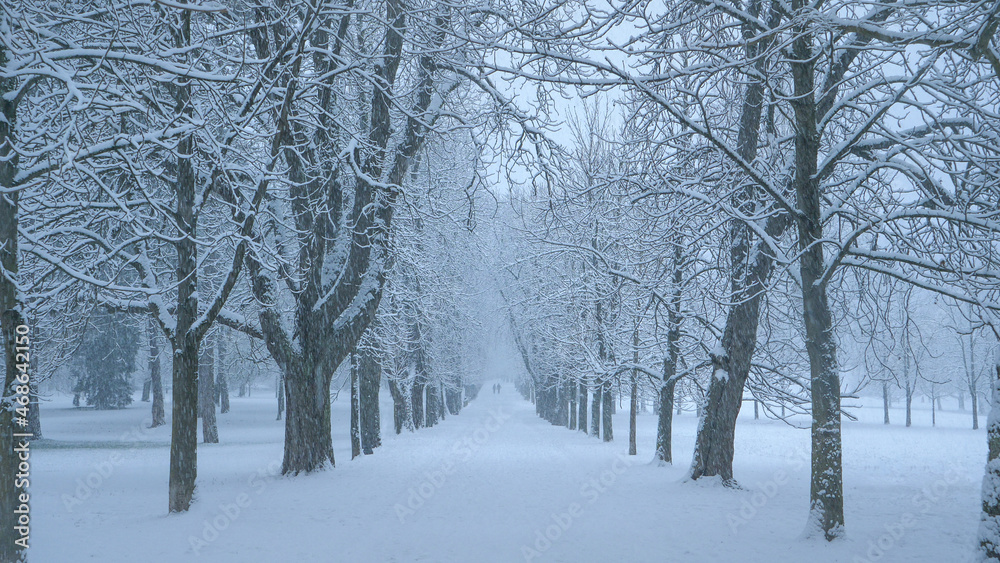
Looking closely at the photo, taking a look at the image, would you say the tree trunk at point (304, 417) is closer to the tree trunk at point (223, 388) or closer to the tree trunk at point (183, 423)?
the tree trunk at point (183, 423)

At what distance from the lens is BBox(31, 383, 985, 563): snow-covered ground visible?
695 cm

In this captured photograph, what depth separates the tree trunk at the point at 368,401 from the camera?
18844mm

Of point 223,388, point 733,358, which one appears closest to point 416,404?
point 223,388

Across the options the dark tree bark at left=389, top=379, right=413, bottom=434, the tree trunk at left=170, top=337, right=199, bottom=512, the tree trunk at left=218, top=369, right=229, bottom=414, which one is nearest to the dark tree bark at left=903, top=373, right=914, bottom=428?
the dark tree bark at left=389, top=379, right=413, bottom=434

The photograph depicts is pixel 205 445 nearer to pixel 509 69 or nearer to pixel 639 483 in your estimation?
pixel 639 483

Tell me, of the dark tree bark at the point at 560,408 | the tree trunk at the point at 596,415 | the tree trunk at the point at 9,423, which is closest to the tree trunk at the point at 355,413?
the tree trunk at the point at 596,415

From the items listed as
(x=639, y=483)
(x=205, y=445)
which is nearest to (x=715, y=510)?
(x=639, y=483)

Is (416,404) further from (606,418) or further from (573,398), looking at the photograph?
(606,418)

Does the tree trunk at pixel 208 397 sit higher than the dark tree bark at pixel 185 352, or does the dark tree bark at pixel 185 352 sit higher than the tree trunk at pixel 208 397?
the dark tree bark at pixel 185 352

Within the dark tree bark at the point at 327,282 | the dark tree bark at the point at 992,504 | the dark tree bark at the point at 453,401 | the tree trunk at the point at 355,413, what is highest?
the dark tree bark at the point at 327,282

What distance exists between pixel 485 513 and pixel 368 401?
11130 mm

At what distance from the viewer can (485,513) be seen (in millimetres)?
9320

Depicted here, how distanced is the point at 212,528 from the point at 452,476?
226 inches

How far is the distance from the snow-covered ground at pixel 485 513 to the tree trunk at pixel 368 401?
6.62 feet
